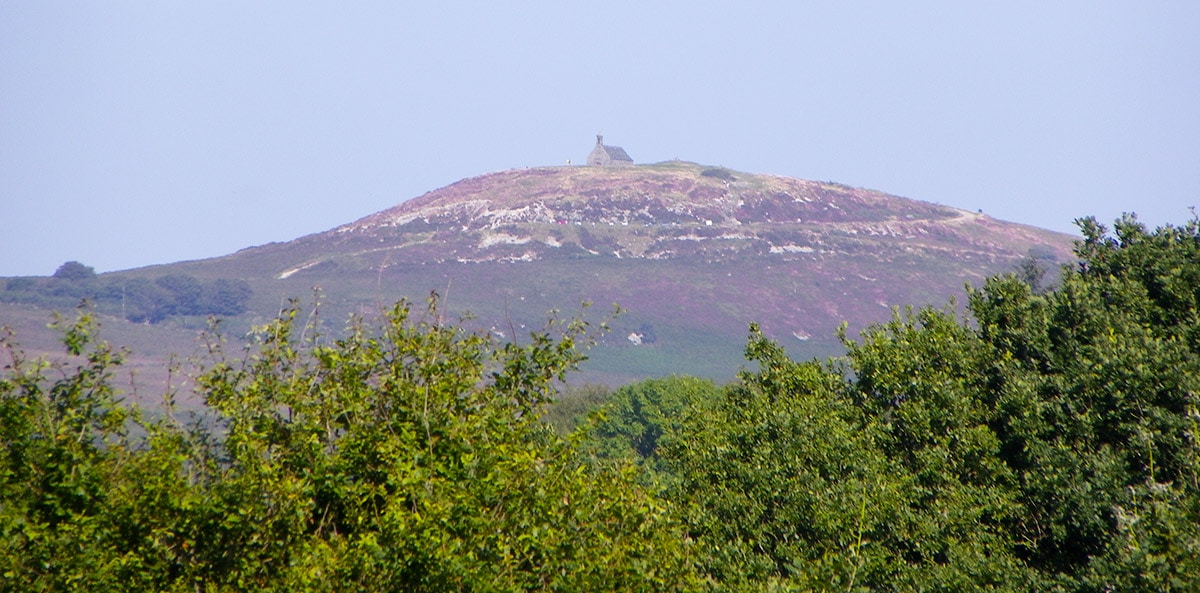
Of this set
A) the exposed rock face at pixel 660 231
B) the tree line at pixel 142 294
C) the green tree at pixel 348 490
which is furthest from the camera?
the exposed rock face at pixel 660 231

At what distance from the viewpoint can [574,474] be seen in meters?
12.9

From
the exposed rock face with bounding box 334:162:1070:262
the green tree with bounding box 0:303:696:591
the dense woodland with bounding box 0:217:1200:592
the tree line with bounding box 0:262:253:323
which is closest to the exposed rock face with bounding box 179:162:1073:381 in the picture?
the exposed rock face with bounding box 334:162:1070:262

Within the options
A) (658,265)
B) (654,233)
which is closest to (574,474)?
(658,265)

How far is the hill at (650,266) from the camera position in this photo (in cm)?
15000

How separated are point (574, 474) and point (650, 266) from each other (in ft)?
532

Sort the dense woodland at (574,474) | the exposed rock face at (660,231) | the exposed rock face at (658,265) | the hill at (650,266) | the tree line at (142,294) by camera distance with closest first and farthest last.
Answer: the dense woodland at (574,474) → the hill at (650,266) → the exposed rock face at (658,265) → the tree line at (142,294) → the exposed rock face at (660,231)

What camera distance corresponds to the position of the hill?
492 ft

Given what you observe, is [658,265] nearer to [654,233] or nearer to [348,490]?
[654,233]

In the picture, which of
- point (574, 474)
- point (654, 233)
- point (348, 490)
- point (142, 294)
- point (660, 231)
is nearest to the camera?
point (348, 490)

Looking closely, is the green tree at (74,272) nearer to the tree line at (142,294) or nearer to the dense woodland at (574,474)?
the tree line at (142,294)

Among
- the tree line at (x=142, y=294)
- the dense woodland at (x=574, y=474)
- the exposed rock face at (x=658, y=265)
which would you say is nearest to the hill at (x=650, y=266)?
the exposed rock face at (x=658, y=265)

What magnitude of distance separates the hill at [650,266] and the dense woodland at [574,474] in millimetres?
108419

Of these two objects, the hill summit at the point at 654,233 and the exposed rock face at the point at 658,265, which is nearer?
the exposed rock face at the point at 658,265

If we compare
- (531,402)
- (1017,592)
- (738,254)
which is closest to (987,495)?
(1017,592)
